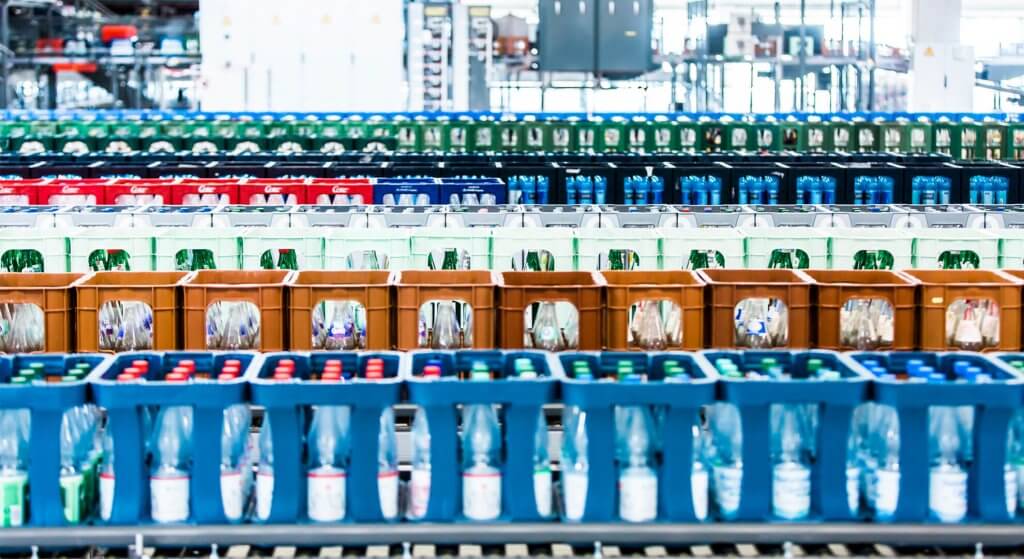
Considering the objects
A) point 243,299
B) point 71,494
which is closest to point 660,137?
point 243,299

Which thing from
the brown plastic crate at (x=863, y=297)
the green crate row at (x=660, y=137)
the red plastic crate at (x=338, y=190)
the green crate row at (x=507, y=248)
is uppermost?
the green crate row at (x=660, y=137)

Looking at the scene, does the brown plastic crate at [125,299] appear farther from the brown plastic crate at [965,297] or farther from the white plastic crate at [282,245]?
the brown plastic crate at [965,297]

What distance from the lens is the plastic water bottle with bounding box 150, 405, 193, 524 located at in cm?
346

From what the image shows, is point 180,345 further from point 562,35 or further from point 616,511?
point 562,35

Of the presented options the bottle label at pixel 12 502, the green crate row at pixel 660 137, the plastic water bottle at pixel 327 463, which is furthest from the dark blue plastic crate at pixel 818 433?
the green crate row at pixel 660 137

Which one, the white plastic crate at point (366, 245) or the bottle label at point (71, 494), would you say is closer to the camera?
the bottle label at point (71, 494)

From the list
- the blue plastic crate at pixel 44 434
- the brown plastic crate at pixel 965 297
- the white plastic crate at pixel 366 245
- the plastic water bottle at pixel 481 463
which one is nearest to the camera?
the blue plastic crate at pixel 44 434

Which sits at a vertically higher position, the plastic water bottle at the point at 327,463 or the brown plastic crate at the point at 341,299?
the brown plastic crate at the point at 341,299

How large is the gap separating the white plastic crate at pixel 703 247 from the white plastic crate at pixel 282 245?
130 centimetres

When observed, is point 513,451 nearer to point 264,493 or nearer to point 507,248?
point 264,493

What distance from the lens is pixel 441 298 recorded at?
451 centimetres

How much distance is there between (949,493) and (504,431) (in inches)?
41.3

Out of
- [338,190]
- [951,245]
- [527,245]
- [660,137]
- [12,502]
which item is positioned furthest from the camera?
[660,137]

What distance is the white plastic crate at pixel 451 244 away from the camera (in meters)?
5.54
